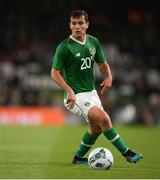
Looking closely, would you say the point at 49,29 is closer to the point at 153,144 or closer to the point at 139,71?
the point at 139,71

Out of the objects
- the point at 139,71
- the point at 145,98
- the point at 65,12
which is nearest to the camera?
the point at 145,98

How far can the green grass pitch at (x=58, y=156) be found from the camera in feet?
30.5

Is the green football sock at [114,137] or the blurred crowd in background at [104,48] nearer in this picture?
the green football sock at [114,137]

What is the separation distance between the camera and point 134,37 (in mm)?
28266

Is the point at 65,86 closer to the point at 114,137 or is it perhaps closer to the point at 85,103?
the point at 85,103

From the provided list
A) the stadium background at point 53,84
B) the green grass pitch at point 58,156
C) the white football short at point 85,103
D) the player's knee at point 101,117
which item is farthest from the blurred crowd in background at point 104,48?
the player's knee at point 101,117

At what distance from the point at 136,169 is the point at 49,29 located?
19108mm

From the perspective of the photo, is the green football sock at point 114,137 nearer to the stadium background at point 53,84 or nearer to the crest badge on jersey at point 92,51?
the crest badge on jersey at point 92,51

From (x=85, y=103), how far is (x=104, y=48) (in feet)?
57.2

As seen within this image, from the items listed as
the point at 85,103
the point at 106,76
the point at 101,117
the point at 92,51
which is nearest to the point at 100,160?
the point at 101,117

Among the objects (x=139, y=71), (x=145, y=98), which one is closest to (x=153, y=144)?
(x=145, y=98)

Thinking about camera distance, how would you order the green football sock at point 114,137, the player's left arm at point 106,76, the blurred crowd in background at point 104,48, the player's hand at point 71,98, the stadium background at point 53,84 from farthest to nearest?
the blurred crowd in background at point 104,48 < the stadium background at point 53,84 < the player's left arm at point 106,76 < the green football sock at point 114,137 < the player's hand at point 71,98

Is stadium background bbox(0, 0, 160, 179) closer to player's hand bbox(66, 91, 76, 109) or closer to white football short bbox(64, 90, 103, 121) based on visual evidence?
white football short bbox(64, 90, 103, 121)

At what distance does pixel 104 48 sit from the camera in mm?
27500
